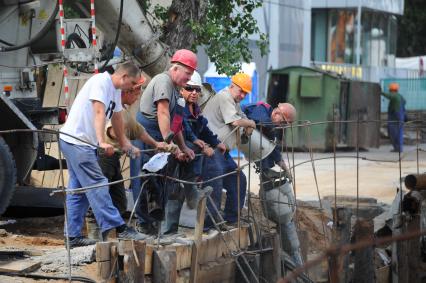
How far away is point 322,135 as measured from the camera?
26.7 m

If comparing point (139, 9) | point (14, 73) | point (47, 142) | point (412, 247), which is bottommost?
point (412, 247)

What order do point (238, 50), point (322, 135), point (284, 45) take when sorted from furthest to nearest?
point (284, 45) → point (322, 135) → point (238, 50)

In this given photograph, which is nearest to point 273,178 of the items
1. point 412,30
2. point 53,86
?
point 53,86

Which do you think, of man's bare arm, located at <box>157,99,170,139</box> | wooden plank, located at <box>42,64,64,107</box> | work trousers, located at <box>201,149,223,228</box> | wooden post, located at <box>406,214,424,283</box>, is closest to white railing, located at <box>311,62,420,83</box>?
wooden plank, located at <box>42,64,64,107</box>

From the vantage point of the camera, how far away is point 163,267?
7922mm

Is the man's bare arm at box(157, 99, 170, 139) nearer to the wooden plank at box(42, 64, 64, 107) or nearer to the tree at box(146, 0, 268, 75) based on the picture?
the tree at box(146, 0, 268, 75)

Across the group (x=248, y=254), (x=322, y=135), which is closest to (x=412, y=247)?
(x=248, y=254)

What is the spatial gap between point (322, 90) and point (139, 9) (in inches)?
600

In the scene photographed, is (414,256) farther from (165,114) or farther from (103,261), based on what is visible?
(103,261)

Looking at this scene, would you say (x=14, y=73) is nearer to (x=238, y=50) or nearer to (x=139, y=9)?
(x=139, y=9)

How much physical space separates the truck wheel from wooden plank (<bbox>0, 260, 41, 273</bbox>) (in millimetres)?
1759

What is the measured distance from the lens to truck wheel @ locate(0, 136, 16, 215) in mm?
9492

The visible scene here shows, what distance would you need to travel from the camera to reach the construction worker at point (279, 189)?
11102 mm

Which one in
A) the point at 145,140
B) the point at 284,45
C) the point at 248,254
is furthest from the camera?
the point at 284,45
